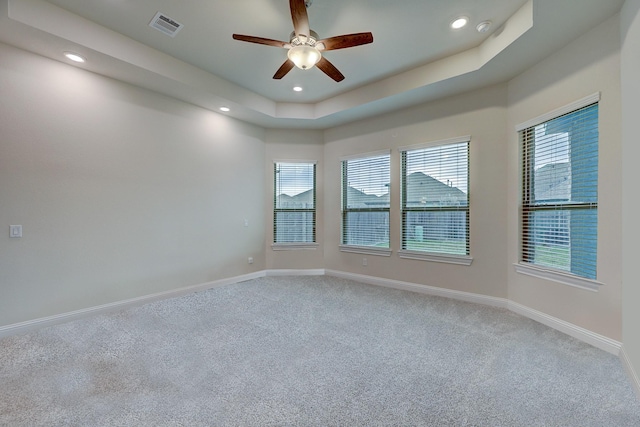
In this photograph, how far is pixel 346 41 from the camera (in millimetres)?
2480

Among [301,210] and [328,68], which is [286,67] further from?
[301,210]

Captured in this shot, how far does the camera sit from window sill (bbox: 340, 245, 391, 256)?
4.75 m

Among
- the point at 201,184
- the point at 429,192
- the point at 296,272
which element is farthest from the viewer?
the point at 296,272

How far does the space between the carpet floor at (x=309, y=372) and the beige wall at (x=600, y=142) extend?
0.93 ft

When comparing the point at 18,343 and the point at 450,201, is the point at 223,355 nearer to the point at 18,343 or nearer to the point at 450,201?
the point at 18,343

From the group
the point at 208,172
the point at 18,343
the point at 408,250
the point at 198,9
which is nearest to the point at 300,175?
the point at 208,172

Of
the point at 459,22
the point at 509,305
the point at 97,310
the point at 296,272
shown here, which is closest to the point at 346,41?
the point at 459,22

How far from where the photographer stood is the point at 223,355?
242cm

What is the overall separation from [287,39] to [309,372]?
3321mm

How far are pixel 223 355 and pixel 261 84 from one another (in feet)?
11.9

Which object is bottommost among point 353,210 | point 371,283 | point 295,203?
point 371,283

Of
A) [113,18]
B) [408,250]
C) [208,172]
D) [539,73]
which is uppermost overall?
[113,18]

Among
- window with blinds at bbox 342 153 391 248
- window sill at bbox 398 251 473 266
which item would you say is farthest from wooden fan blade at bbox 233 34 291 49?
window sill at bbox 398 251 473 266

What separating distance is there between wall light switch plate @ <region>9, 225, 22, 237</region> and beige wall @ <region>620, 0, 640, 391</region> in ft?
17.3
